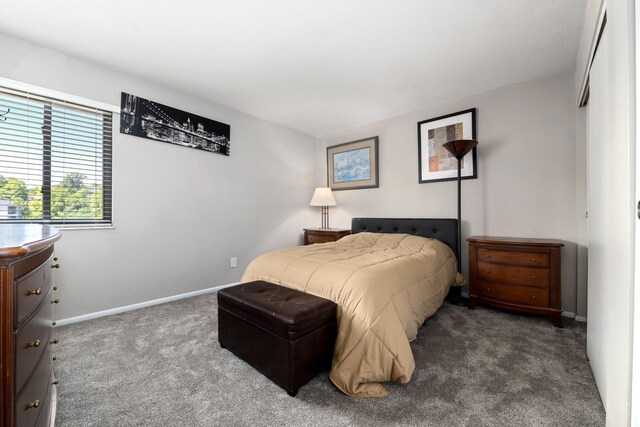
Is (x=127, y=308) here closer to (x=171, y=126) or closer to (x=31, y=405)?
(x=171, y=126)

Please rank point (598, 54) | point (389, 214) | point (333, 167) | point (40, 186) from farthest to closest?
point (333, 167) < point (389, 214) < point (40, 186) < point (598, 54)

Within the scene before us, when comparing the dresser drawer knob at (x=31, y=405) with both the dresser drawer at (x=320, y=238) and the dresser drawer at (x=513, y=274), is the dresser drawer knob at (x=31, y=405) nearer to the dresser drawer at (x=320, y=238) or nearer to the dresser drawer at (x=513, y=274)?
the dresser drawer at (x=513, y=274)

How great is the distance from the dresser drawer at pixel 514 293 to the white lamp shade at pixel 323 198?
2.17 meters

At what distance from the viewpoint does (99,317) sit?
2363mm

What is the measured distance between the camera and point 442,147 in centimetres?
310

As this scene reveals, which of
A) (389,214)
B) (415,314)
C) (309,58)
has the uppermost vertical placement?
(309,58)

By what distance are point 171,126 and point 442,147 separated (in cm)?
304

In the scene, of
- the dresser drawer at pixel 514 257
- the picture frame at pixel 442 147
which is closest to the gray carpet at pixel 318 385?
the dresser drawer at pixel 514 257

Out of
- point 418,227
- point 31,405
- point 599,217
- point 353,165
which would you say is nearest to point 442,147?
point 418,227

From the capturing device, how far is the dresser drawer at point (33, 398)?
707mm

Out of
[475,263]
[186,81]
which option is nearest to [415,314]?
[475,263]

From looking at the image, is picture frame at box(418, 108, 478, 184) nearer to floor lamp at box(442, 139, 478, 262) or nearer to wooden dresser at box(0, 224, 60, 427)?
floor lamp at box(442, 139, 478, 262)

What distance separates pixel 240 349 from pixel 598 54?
2.66 metres

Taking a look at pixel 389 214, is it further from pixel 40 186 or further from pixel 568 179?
pixel 40 186
